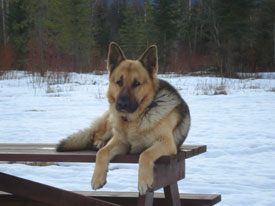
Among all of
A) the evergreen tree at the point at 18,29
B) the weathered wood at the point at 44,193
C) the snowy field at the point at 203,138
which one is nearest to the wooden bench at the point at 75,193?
the weathered wood at the point at 44,193

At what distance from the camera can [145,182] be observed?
2.55m

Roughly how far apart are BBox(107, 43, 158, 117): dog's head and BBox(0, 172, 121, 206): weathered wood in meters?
0.71

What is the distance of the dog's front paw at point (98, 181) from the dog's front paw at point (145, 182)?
28 cm

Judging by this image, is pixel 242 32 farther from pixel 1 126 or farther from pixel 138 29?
pixel 1 126

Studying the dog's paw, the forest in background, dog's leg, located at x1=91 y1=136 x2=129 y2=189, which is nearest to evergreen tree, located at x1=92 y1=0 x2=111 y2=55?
the forest in background

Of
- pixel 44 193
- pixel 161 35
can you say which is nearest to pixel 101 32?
pixel 161 35

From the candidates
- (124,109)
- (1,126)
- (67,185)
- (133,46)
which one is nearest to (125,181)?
(67,185)

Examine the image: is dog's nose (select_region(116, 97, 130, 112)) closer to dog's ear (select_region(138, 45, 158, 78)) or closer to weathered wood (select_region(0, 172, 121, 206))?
dog's ear (select_region(138, 45, 158, 78))

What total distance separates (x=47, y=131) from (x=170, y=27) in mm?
29792

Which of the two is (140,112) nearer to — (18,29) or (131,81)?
(131,81)

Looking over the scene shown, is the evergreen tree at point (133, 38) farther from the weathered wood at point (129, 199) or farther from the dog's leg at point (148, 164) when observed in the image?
the dog's leg at point (148, 164)

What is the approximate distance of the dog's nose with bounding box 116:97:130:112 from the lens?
9.78 feet

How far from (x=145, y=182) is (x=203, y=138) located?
4289 mm

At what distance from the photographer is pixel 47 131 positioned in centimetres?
749
